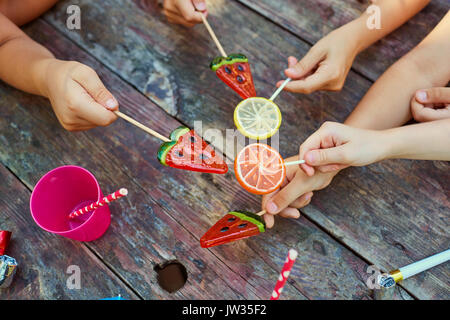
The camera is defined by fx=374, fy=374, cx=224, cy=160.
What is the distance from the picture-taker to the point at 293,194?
44.8 inches

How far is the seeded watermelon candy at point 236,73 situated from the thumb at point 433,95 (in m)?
0.53

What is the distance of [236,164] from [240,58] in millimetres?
375

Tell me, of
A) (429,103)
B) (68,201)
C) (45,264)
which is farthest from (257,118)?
(45,264)

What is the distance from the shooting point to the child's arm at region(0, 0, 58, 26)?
134 cm

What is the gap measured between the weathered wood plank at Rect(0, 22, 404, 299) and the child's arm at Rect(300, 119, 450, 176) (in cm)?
29

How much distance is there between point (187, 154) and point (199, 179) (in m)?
0.20

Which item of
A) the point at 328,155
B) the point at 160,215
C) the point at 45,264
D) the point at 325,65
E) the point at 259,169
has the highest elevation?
the point at 325,65

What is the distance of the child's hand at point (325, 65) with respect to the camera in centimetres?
120

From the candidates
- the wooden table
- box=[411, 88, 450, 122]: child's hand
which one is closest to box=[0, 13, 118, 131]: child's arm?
the wooden table

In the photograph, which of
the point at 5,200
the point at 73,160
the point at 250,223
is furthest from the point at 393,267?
the point at 5,200

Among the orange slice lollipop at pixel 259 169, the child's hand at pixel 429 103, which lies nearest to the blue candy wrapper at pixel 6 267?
the orange slice lollipop at pixel 259 169

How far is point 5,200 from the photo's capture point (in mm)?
1243

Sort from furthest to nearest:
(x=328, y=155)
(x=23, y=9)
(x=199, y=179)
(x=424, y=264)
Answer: (x=23, y=9)
(x=199, y=179)
(x=424, y=264)
(x=328, y=155)

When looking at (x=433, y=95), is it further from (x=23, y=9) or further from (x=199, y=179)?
(x=23, y=9)
